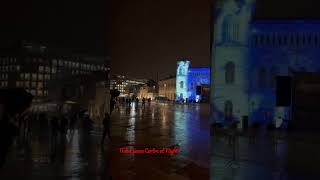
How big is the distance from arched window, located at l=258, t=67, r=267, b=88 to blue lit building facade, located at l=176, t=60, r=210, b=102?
276ft

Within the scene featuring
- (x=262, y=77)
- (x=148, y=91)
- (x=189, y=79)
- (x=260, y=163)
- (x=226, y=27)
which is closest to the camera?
(x=260, y=163)

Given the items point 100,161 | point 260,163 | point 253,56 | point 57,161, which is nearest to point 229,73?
point 253,56

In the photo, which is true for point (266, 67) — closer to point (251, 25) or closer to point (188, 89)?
point (251, 25)

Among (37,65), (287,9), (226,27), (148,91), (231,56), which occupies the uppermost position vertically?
(287,9)

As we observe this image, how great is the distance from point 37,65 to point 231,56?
3534 centimetres

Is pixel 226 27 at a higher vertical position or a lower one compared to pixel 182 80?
higher

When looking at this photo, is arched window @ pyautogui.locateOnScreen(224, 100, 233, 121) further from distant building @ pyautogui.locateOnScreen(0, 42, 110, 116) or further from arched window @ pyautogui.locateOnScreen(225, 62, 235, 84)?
distant building @ pyautogui.locateOnScreen(0, 42, 110, 116)

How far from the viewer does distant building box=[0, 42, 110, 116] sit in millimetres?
58219

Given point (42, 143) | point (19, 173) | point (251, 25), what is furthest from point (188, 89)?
point (19, 173)

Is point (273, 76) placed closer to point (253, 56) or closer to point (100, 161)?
point (253, 56)

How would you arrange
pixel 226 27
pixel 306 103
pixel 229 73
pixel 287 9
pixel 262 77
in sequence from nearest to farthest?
pixel 306 103 < pixel 226 27 < pixel 229 73 < pixel 262 77 < pixel 287 9

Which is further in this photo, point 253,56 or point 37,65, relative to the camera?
point 37,65

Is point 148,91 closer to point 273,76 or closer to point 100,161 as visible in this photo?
point 273,76

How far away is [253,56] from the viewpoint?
143 feet
